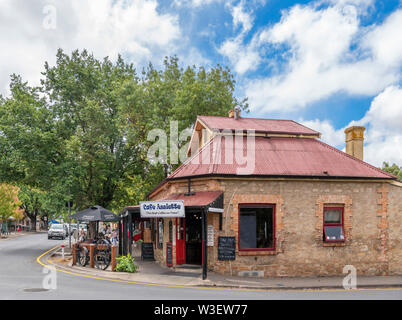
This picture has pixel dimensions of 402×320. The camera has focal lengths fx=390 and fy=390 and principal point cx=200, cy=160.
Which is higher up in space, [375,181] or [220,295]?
[375,181]

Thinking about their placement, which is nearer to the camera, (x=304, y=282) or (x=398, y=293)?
(x=398, y=293)

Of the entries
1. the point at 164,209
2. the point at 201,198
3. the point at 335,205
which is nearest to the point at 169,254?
the point at 164,209

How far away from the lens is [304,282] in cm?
1406

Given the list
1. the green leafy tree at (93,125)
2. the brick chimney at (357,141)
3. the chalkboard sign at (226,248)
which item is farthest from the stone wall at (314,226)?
the green leafy tree at (93,125)

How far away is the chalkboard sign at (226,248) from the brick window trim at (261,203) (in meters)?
0.33

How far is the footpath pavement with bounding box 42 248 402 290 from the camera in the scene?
43.4ft

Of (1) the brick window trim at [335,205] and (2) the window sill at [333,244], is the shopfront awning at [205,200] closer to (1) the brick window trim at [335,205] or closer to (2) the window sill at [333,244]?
(1) the brick window trim at [335,205]

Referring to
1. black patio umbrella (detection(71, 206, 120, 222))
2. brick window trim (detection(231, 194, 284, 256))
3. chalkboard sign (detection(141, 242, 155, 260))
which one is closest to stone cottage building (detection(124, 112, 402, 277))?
brick window trim (detection(231, 194, 284, 256))

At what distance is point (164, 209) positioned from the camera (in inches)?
590

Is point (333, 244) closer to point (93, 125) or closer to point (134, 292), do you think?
point (134, 292)

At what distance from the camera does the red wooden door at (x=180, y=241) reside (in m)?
17.0
